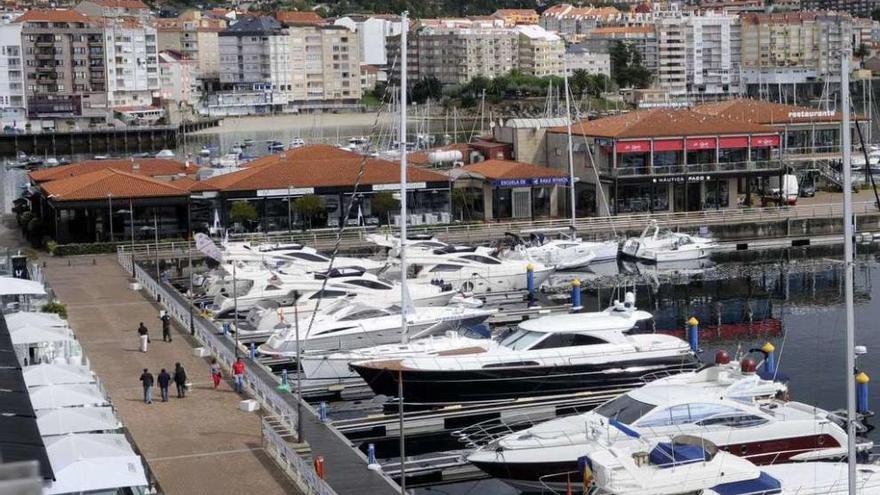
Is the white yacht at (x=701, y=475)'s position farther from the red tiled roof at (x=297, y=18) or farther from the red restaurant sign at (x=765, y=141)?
the red tiled roof at (x=297, y=18)

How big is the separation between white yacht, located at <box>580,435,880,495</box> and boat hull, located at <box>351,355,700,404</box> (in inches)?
321

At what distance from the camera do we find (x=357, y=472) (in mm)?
20016

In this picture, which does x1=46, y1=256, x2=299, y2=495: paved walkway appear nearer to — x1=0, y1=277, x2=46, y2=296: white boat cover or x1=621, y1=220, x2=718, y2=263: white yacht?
x1=0, y1=277, x2=46, y2=296: white boat cover

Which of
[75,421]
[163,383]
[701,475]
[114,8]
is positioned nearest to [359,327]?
[163,383]

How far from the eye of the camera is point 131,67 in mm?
143625

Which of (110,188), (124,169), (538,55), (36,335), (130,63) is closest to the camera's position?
(36,335)

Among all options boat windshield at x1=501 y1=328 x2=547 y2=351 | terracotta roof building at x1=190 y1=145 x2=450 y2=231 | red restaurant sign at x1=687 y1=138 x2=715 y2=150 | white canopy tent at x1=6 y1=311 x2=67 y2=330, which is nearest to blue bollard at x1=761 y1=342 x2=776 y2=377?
boat windshield at x1=501 y1=328 x2=547 y2=351

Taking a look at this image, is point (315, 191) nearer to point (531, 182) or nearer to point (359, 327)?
point (531, 182)

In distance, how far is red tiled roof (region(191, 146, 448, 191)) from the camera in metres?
50.1

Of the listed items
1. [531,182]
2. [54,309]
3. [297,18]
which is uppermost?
[297,18]

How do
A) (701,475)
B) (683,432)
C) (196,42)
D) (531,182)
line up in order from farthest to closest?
(196,42)
(531,182)
(683,432)
(701,475)

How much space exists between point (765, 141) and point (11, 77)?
331 feet

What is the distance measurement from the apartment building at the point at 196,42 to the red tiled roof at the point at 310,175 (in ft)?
406

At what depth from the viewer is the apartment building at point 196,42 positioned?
570ft
